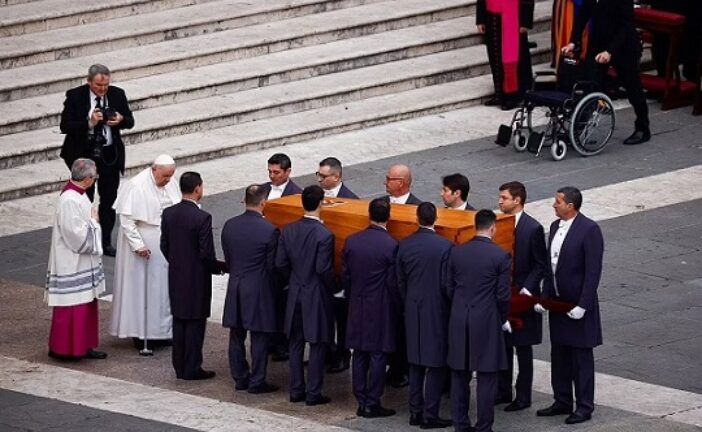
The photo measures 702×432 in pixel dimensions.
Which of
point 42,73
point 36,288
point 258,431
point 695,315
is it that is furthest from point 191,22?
point 258,431

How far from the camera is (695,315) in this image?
15.4 metres

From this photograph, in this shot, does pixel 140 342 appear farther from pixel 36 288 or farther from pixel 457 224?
pixel 457 224

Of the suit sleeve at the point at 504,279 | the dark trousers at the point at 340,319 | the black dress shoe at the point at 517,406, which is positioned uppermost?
the suit sleeve at the point at 504,279

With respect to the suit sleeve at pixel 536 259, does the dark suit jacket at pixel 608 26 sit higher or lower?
higher

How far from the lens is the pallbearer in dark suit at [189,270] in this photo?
46.0ft

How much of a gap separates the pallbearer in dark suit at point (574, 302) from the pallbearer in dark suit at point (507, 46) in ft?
28.5

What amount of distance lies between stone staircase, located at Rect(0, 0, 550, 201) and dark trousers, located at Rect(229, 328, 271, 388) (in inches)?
225

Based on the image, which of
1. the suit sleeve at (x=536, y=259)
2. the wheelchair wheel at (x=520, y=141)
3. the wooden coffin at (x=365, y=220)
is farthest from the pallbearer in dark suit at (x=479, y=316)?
the wheelchair wheel at (x=520, y=141)

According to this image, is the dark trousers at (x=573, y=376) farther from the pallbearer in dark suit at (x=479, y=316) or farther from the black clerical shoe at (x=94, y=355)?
the black clerical shoe at (x=94, y=355)

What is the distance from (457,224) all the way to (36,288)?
4701mm

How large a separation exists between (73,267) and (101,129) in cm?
286

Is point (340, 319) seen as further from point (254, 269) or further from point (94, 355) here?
point (94, 355)

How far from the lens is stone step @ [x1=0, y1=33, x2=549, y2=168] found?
778 inches

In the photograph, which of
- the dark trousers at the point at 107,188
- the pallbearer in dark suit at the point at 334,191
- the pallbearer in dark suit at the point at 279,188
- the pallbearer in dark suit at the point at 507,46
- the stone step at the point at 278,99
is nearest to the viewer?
the pallbearer in dark suit at the point at 334,191
